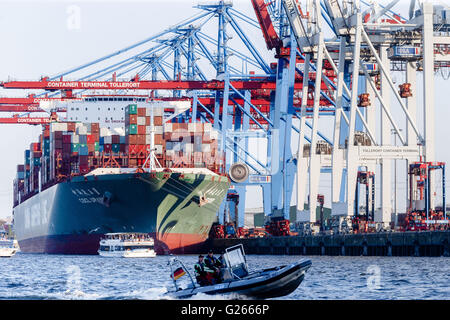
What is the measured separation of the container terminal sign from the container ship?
16139 millimetres

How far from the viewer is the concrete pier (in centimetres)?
6397

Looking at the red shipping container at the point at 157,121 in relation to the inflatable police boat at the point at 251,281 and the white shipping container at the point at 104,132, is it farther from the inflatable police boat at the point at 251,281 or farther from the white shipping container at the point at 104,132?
the inflatable police boat at the point at 251,281

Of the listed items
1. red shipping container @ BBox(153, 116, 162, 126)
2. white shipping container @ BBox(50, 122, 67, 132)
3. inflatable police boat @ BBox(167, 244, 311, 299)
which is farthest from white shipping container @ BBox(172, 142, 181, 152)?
inflatable police boat @ BBox(167, 244, 311, 299)

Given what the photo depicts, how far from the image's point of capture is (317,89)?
80.9 m

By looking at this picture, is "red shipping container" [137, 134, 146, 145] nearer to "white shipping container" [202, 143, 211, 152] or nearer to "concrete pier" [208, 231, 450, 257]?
"white shipping container" [202, 143, 211, 152]

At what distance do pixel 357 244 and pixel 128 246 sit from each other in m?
21.1

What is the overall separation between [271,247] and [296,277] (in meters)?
58.2

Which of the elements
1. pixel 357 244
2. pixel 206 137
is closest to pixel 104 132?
pixel 206 137

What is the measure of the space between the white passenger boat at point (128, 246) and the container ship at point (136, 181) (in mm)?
635

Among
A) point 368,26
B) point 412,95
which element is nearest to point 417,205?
point 412,95

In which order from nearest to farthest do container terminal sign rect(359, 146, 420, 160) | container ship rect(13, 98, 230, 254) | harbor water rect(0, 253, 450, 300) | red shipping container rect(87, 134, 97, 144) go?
harbor water rect(0, 253, 450, 300), container terminal sign rect(359, 146, 420, 160), container ship rect(13, 98, 230, 254), red shipping container rect(87, 134, 97, 144)

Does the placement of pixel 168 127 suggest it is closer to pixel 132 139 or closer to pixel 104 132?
pixel 132 139

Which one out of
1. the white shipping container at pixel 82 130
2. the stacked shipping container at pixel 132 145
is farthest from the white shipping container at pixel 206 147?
the white shipping container at pixel 82 130
